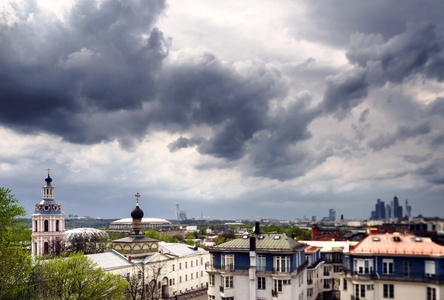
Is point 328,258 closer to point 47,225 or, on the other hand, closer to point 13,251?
point 13,251

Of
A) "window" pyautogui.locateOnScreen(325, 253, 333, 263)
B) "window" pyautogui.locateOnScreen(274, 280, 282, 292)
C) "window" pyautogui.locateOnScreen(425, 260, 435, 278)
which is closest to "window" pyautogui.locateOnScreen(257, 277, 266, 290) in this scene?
"window" pyautogui.locateOnScreen(274, 280, 282, 292)

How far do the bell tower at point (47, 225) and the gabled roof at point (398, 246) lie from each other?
7778 cm

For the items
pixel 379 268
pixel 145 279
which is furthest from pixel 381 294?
pixel 145 279

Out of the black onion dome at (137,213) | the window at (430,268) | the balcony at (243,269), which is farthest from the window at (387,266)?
the black onion dome at (137,213)

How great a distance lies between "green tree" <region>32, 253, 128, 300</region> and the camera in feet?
140

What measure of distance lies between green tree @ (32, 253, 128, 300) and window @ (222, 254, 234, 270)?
488 inches

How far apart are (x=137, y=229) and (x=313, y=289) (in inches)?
1496

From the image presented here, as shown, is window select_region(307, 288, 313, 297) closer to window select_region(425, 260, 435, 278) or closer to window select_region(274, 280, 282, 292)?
window select_region(274, 280, 282, 292)

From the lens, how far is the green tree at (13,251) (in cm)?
3744

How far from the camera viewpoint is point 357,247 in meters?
40.2

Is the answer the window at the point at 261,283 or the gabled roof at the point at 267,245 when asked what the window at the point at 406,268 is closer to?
the gabled roof at the point at 267,245

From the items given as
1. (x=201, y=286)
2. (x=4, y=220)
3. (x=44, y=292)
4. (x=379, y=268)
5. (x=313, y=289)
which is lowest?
(x=201, y=286)

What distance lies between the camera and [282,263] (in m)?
47.5

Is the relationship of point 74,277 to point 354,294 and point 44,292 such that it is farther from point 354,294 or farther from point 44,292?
point 354,294
